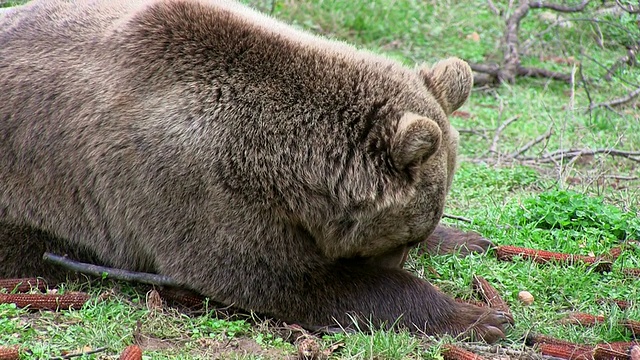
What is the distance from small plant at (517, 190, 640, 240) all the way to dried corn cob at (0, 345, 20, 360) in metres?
3.61

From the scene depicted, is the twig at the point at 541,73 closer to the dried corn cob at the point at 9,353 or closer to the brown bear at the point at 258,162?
the brown bear at the point at 258,162

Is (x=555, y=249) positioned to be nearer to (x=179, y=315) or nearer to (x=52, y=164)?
(x=179, y=315)

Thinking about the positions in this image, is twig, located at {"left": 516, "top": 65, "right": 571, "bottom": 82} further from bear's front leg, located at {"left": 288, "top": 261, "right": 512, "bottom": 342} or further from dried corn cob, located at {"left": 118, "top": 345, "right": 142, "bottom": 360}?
dried corn cob, located at {"left": 118, "top": 345, "right": 142, "bottom": 360}

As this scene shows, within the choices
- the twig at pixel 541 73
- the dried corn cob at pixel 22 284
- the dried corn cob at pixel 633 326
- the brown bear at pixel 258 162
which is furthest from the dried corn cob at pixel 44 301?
the twig at pixel 541 73

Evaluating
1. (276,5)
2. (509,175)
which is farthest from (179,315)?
(276,5)

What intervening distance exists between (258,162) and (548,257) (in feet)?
6.84

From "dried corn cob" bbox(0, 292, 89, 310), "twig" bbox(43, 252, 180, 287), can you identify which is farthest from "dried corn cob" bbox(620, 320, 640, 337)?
"dried corn cob" bbox(0, 292, 89, 310)

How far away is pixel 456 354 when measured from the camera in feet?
13.0

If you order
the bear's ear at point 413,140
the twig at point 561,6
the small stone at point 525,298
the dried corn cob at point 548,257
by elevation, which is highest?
the bear's ear at point 413,140

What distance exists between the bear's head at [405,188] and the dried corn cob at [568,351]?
91 cm

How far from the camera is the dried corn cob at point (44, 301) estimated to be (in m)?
4.30

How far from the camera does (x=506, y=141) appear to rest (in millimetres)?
8164

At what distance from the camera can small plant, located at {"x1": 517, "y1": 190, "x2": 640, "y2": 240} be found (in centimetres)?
571

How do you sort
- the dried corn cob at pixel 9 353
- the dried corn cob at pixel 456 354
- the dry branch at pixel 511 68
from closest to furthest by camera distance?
the dried corn cob at pixel 9 353 < the dried corn cob at pixel 456 354 < the dry branch at pixel 511 68
